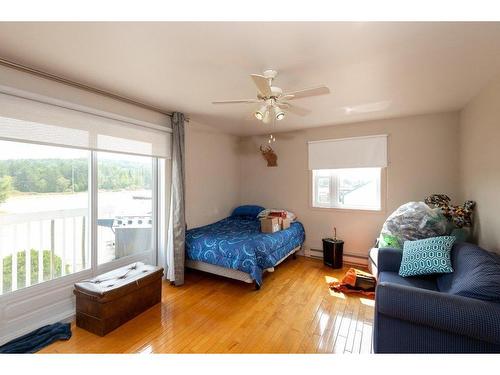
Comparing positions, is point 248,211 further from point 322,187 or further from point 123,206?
point 123,206

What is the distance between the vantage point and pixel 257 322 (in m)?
2.17

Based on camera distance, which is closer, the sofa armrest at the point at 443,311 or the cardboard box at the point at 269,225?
the sofa armrest at the point at 443,311

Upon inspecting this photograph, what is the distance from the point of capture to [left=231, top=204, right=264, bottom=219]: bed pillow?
4344 millimetres

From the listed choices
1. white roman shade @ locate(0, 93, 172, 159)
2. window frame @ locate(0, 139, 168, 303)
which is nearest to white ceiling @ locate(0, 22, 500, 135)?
white roman shade @ locate(0, 93, 172, 159)

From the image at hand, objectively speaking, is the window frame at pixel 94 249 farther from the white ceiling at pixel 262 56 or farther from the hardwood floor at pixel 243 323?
the white ceiling at pixel 262 56

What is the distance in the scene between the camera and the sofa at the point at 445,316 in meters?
1.27

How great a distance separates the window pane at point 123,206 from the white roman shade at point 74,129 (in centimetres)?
26

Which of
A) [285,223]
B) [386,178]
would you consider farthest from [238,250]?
[386,178]

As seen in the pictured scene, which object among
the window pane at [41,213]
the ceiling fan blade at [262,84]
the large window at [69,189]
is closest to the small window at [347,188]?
the ceiling fan blade at [262,84]

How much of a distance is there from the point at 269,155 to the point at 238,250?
2.06m
